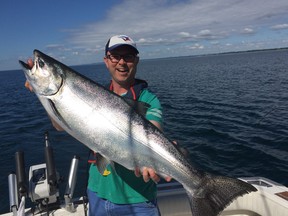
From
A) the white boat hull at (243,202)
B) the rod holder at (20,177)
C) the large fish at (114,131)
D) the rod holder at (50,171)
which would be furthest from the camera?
the white boat hull at (243,202)

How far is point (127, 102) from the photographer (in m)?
3.66

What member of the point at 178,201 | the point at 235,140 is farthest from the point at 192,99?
the point at 178,201

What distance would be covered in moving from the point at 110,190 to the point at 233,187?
174 centimetres

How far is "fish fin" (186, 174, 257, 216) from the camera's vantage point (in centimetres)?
369

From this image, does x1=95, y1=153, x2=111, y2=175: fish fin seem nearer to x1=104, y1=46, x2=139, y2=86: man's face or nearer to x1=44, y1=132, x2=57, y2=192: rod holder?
x1=104, y1=46, x2=139, y2=86: man's face

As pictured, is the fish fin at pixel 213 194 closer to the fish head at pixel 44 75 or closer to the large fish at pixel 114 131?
the large fish at pixel 114 131

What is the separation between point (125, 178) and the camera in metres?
3.82

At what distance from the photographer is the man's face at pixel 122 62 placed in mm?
4051

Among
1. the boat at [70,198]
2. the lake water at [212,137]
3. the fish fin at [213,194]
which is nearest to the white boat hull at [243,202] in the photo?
the boat at [70,198]

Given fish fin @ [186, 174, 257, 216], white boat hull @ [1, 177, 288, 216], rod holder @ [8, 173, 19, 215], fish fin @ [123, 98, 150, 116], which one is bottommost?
white boat hull @ [1, 177, 288, 216]

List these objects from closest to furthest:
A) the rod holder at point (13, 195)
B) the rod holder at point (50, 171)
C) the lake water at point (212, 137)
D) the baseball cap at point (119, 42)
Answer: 1. the baseball cap at point (119, 42)
2. the rod holder at point (13, 195)
3. the rod holder at point (50, 171)
4. the lake water at point (212, 137)

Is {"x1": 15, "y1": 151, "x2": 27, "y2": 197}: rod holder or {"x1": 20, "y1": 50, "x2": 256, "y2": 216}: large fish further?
{"x1": 15, "y1": 151, "x2": 27, "y2": 197}: rod holder

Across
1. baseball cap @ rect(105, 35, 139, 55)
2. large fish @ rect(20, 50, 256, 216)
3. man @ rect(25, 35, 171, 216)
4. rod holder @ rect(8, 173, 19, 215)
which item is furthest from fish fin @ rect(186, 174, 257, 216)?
rod holder @ rect(8, 173, 19, 215)

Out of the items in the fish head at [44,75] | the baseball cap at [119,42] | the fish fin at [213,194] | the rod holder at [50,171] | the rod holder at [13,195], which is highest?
the baseball cap at [119,42]
